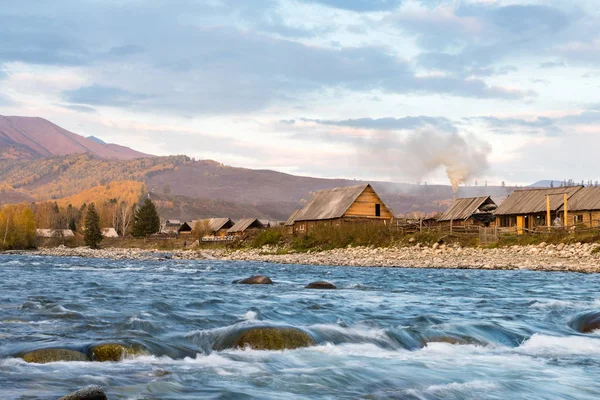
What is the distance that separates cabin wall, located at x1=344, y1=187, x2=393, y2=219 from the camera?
6719 cm

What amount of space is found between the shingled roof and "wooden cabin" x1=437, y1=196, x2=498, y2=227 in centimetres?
968

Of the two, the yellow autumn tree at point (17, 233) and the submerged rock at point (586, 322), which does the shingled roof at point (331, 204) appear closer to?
the yellow autumn tree at point (17, 233)

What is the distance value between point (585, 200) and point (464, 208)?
12.3 m

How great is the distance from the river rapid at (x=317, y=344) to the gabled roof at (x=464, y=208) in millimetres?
37753

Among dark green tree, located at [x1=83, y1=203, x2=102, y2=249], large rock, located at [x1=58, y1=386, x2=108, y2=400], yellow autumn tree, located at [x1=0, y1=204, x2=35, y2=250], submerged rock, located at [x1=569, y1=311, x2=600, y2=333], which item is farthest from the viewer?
dark green tree, located at [x1=83, y1=203, x2=102, y2=249]

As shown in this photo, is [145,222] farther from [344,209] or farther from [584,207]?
[584,207]

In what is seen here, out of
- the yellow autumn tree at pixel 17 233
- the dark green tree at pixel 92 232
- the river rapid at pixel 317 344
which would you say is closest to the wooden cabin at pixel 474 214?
the river rapid at pixel 317 344

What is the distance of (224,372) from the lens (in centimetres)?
945

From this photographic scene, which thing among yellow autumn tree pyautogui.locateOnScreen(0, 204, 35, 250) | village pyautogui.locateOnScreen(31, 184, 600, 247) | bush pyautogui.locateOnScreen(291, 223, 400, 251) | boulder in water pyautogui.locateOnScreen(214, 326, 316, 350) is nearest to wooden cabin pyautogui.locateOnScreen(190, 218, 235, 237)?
yellow autumn tree pyautogui.locateOnScreen(0, 204, 35, 250)

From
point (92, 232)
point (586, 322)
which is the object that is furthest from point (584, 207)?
point (92, 232)

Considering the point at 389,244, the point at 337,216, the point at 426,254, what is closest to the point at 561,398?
the point at 426,254

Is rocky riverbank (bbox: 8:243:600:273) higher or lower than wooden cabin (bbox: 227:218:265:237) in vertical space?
lower

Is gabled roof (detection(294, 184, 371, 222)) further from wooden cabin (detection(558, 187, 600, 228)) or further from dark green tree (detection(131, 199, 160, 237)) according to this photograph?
dark green tree (detection(131, 199, 160, 237))

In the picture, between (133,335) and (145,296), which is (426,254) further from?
(133,335)
